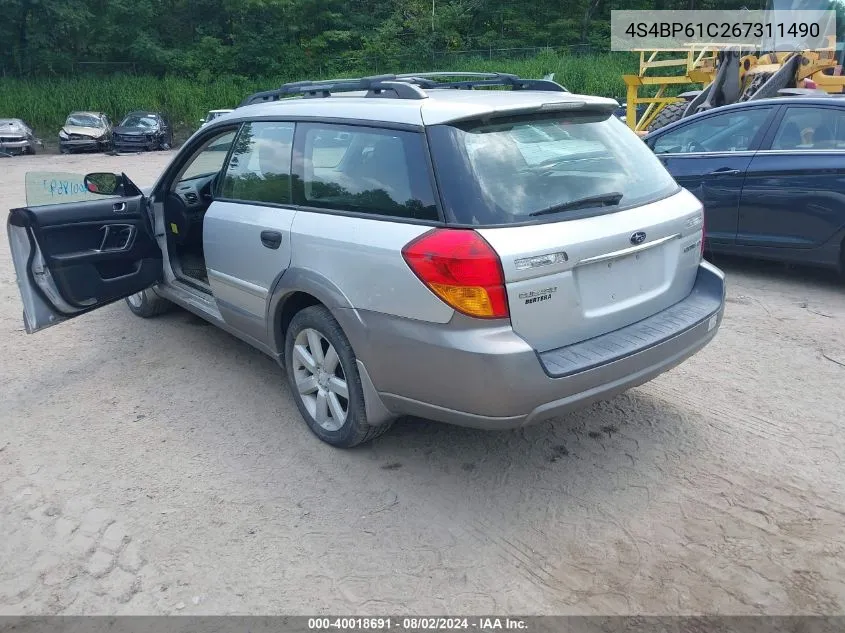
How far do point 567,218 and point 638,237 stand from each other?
0.39 meters

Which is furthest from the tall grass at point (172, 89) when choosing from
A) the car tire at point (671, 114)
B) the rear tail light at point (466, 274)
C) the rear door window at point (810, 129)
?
the rear tail light at point (466, 274)

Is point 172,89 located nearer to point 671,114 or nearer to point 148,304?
point 671,114

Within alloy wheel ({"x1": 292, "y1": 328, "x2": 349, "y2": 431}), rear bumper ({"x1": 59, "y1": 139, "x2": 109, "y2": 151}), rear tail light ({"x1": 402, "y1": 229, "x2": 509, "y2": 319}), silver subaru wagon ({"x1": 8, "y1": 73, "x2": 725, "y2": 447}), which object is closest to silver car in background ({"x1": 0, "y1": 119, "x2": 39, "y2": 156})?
rear bumper ({"x1": 59, "y1": 139, "x2": 109, "y2": 151})

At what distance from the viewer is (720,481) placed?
335cm

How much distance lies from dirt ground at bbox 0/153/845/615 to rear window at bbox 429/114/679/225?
4.18 feet

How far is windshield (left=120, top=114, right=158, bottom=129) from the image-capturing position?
25938 millimetres

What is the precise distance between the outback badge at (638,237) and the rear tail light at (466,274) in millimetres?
763

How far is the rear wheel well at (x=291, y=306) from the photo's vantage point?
12.4 feet

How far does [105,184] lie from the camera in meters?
4.90

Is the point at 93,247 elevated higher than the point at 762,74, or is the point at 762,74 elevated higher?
the point at 762,74

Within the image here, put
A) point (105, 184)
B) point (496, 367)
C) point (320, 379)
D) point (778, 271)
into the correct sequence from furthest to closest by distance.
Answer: point (778, 271) < point (105, 184) < point (320, 379) < point (496, 367)

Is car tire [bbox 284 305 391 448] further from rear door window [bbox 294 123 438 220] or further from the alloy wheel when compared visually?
rear door window [bbox 294 123 438 220]

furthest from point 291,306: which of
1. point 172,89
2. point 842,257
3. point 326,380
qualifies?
point 172,89

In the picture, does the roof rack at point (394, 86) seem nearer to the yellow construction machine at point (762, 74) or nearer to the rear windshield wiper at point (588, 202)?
the rear windshield wiper at point (588, 202)
